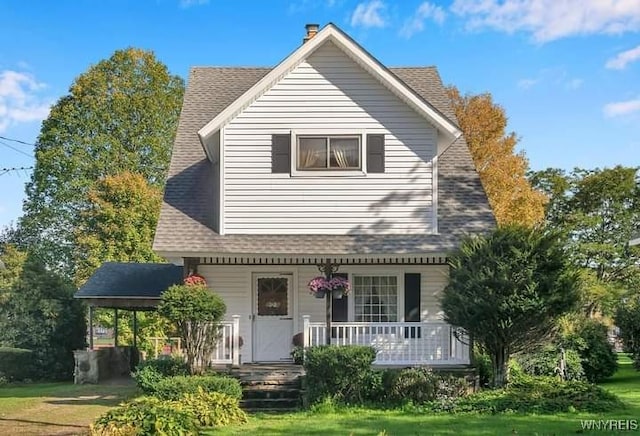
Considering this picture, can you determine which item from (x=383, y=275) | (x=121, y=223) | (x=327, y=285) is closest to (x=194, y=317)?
(x=327, y=285)

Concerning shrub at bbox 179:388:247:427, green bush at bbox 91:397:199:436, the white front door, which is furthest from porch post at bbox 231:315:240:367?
green bush at bbox 91:397:199:436

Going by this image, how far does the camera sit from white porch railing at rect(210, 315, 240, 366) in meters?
15.3

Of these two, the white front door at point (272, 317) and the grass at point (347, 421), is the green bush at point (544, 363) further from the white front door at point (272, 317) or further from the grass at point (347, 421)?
the white front door at point (272, 317)

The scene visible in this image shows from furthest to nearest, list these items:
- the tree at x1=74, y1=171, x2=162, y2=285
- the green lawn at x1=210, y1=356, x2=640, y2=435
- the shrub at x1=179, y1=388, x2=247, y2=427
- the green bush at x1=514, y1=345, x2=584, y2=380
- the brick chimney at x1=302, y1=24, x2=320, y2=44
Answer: the tree at x1=74, y1=171, x2=162, y2=285
the brick chimney at x1=302, y1=24, x2=320, y2=44
the green bush at x1=514, y1=345, x2=584, y2=380
the shrub at x1=179, y1=388, x2=247, y2=427
the green lawn at x1=210, y1=356, x2=640, y2=435

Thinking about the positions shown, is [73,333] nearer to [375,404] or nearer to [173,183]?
[173,183]

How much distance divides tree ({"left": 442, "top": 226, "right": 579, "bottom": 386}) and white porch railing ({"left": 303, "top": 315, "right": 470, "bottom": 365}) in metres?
1.46

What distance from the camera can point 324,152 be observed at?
53.9 feet

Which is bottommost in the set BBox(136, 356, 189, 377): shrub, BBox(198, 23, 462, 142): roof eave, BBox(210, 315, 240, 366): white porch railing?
BBox(136, 356, 189, 377): shrub

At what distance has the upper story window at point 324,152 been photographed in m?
16.4

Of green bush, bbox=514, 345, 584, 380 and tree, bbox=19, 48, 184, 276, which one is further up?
tree, bbox=19, 48, 184, 276

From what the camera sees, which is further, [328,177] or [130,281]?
[130,281]

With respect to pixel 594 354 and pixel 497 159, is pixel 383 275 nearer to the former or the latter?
pixel 594 354

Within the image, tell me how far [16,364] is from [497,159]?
20.0 metres

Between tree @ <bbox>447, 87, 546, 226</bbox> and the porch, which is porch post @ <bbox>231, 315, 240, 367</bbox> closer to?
the porch
